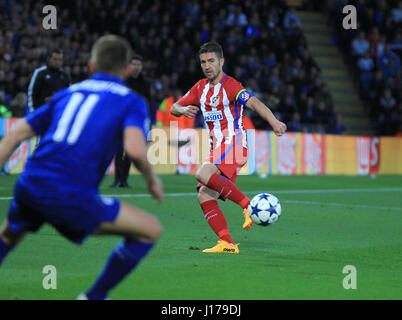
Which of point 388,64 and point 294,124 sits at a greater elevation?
point 388,64

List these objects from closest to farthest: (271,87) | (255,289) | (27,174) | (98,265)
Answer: (27,174) → (255,289) → (98,265) → (271,87)

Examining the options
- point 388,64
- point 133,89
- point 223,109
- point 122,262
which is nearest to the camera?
point 122,262

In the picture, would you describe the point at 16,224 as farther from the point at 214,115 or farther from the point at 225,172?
the point at 214,115

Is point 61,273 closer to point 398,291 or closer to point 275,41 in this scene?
point 398,291

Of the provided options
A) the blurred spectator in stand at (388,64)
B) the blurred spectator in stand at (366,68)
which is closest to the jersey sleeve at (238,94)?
the blurred spectator in stand at (388,64)

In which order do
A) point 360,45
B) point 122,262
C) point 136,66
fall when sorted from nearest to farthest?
point 122,262
point 136,66
point 360,45

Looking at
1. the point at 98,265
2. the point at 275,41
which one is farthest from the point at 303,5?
the point at 98,265

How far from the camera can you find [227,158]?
26.1ft

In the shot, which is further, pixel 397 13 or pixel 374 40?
pixel 397 13

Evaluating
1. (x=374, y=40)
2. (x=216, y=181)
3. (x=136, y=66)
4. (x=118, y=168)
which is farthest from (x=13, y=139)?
(x=374, y=40)

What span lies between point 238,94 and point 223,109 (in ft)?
0.83

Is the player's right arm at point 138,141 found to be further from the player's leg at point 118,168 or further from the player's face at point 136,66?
the player's leg at point 118,168

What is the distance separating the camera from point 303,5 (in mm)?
33094

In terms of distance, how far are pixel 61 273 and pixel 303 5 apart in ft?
93.7
